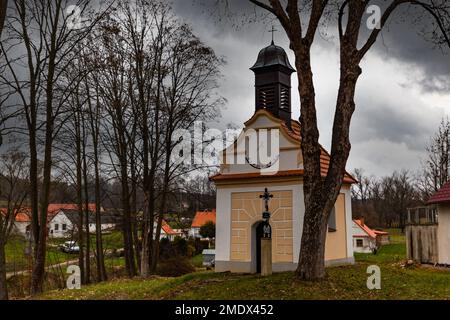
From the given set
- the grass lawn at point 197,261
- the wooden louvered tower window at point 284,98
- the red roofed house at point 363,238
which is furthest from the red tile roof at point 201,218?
the wooden louvered tower window at point 284,98

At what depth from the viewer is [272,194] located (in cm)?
1738

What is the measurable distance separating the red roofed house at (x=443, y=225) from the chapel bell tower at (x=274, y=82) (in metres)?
6.42

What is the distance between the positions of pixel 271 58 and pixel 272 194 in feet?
18.7

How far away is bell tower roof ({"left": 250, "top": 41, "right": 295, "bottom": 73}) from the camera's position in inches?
757

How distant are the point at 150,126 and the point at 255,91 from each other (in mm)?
5697

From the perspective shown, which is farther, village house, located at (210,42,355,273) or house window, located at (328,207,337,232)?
house window, located at (328,207,337,232)

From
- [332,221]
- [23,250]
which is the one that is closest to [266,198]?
[332,221]

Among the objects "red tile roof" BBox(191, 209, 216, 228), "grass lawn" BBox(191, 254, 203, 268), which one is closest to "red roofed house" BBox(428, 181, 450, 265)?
"grass lawn" BBox(191, 254, 203, 268)

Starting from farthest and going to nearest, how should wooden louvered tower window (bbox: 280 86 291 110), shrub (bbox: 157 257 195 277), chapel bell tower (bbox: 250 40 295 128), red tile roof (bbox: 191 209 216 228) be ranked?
red tile roof (bbox: 191 209 216 228)
shrub (bbox: 157 257 195 277)
wooden louvered tower window (bbox: 280 86 291 110)
chapel bell tower (bbox: 250 40 295 128)

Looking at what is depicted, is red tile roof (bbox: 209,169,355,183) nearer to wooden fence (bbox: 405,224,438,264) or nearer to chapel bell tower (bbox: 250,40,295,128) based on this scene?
chapel bell tower (bbox: 250,40,295,128)

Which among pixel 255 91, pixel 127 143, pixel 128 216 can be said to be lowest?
pixel 128 216

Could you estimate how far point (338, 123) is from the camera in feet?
39.1
